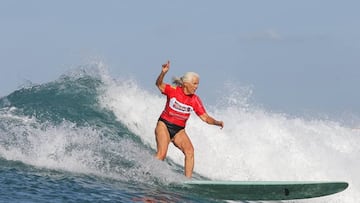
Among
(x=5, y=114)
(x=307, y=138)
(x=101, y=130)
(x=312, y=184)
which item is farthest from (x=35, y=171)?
(x=307, y=138)

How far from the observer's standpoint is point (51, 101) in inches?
742

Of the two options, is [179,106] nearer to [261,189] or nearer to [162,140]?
[162,140]

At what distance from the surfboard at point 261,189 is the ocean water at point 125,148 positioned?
246 millimetres

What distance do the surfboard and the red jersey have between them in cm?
118

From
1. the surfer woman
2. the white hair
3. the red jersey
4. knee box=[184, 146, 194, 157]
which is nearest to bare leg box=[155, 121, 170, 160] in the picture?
the surfer woman

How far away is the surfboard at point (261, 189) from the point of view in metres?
10.6

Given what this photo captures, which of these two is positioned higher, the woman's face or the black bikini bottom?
the woman's face

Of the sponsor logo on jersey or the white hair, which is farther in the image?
the sponsor logo on jersey

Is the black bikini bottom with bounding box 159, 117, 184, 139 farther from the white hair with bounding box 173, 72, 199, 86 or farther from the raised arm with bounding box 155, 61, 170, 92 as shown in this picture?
the white hair with bounding box 173, 72, 199, 86

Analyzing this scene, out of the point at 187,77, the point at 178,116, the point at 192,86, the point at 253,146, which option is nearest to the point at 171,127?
the point at 178,116

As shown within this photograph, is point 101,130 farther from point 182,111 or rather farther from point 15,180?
point 15,180

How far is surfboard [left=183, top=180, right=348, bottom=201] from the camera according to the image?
10.6 m

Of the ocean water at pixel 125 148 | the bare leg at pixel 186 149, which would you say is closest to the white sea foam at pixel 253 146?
the ocean water at pixel 125 148

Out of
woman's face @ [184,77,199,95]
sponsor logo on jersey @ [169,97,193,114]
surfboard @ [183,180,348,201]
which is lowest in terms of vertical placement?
surfboard @ [183,180,348,201]
